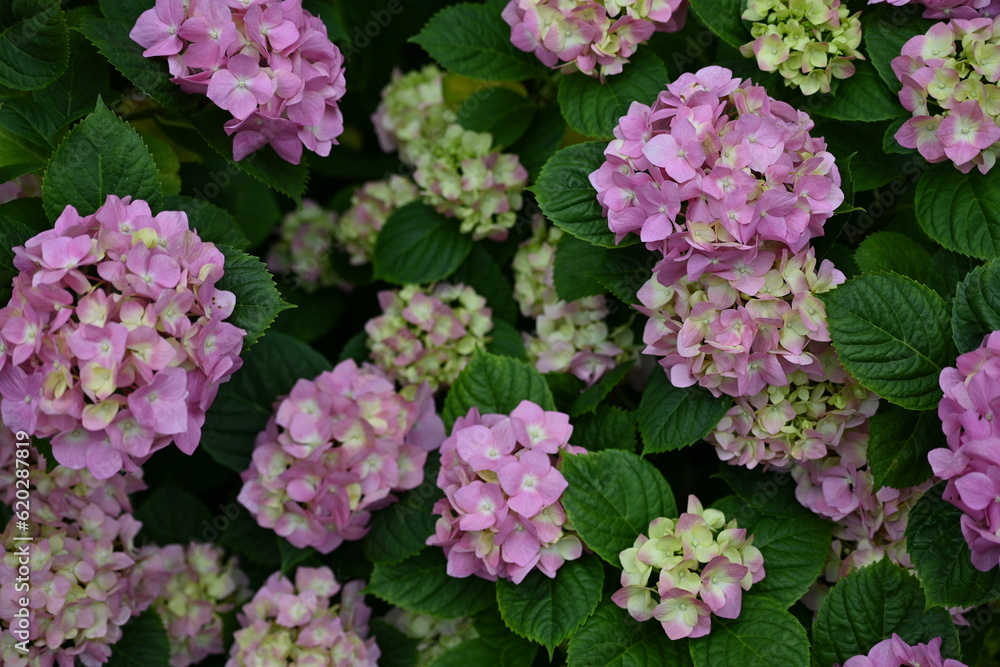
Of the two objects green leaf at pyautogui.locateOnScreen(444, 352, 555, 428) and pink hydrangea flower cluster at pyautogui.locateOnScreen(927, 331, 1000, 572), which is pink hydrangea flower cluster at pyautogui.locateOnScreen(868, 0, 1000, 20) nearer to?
pink hydrangea flower cluster at pyautogui.locateOnScreen(927, 331, 1000, 572)

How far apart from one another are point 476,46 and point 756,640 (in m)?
1.03

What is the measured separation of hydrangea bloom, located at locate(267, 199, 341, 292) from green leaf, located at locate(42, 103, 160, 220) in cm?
61

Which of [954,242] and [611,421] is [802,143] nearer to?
[954,242]

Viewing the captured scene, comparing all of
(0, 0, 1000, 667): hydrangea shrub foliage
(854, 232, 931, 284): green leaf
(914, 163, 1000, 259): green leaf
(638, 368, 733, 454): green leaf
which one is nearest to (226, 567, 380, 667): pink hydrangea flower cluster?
(0, 0, 1000, 667): hydrangea shrub foliage

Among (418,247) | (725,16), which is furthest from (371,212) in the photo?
(725,16)

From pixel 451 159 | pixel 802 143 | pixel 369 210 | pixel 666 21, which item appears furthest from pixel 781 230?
pixel 369 210

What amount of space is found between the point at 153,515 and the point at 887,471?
1257 mm

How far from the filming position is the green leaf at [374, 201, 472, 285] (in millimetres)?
1559

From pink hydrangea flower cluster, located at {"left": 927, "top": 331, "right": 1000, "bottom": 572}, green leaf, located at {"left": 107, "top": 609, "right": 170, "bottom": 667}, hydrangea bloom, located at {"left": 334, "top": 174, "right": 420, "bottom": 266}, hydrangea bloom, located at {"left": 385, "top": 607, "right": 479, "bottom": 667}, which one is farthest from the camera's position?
hydrangea bloom, located at {"left": 334, "top": 174, "right": 420, "bottom": 266}

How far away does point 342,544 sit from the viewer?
1506 mm

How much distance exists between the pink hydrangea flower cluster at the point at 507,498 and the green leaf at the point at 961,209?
1.93 ft

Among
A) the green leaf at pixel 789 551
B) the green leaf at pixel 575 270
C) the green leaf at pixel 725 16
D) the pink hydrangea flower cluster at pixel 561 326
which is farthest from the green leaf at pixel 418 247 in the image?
the green leaf at pixel 789 551

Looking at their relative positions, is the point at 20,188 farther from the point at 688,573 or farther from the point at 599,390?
the point at 688,573

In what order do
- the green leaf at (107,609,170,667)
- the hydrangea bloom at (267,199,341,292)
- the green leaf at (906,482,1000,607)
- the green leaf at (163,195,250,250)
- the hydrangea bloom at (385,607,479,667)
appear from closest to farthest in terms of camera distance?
the green leaf at (906,482,1000,607), the green leaf at (163,195,250,250), the green leaf at (107,609,170,667), the hydrangea bloom at (385,607,479,667), the hydrangea bloom at (267,199,341,292)
